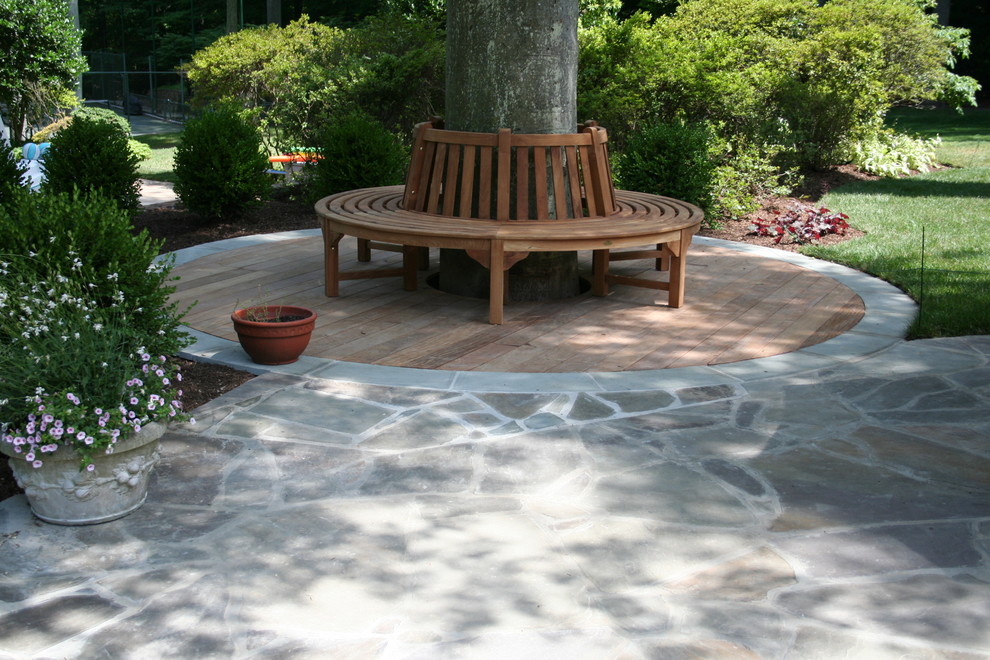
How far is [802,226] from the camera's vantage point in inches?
370

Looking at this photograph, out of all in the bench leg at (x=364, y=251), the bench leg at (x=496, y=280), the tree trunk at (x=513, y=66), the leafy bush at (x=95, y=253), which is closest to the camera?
the leafy bush at (x=95, y=253)

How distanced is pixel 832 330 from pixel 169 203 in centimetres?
770

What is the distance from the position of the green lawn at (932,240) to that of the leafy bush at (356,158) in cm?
410

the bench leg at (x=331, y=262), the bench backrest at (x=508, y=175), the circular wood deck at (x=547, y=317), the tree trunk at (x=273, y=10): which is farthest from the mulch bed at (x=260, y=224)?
the tree trunk at (x=273, y=10)

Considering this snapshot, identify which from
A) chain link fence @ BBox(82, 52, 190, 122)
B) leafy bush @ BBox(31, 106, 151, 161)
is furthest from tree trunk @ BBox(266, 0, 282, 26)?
leafy bush @ BBox(31, 106, 151, 161)

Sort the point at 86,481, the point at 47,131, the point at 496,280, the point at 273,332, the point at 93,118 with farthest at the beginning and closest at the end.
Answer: the point at 47,131
the point at 93,118
the point at 496,280
the point at 273,332
the point at 86,481

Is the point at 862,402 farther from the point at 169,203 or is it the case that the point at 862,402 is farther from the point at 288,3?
the point at 288,3

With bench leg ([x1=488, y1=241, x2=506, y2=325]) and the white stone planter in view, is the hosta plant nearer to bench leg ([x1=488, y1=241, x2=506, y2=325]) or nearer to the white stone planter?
bench leg ([x1=488, y1=241, x2=506, y2=325])

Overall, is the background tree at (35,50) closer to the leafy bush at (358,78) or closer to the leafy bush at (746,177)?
the leafy bush at (358,78)

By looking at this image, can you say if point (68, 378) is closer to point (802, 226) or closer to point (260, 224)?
point (260, 224)

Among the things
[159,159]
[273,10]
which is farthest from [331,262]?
[273,10]

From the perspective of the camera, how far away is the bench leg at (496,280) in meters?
6.16

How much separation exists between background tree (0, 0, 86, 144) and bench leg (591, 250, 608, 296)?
8.64 metres

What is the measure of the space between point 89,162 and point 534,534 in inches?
265
